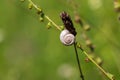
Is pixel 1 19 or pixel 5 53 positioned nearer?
pixel 5 53

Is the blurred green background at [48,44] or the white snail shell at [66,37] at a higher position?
the white snail shell at [66,37]

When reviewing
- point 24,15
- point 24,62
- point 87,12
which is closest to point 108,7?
point 87,12

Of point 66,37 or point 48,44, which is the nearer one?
point 66,37

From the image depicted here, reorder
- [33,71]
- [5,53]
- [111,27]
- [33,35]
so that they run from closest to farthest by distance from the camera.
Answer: [111,27]
[33,71]
[5,53]
[33,35]

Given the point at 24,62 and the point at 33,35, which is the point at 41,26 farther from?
the point at 24,62

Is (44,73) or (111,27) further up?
(111,27)

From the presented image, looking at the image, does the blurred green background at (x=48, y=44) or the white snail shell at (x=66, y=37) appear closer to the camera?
the white snail shell at (x=66, y=37)
